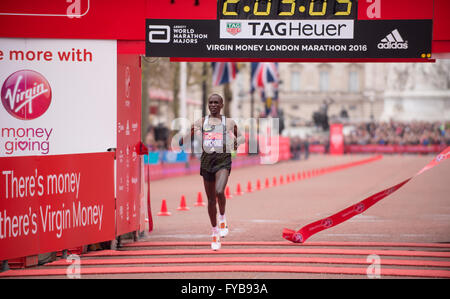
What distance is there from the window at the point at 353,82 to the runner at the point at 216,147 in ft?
333

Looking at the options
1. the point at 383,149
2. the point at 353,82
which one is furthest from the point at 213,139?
the point at 353,82

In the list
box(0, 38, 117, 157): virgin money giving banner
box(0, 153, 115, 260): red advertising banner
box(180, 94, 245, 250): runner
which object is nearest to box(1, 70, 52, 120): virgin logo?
box(0, 38, 117, 157): virgin money giving banner

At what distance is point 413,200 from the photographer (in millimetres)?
21828

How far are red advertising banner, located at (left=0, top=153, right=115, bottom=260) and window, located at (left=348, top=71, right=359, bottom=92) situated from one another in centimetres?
10148

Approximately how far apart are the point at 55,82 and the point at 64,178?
162 centimetres

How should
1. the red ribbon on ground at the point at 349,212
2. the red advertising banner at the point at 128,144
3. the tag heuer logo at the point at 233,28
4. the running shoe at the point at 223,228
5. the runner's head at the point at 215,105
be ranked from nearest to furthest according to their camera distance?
the runner's head at the point at 215,105 → the red ribbon on ground at the point at 349,212 → the tag heuer logo at the point at 233,28 → the running shoe at the point at 223,228 → the red advertising banner at the point at 128,144

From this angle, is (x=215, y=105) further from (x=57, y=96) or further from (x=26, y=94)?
(x=26, y=94)

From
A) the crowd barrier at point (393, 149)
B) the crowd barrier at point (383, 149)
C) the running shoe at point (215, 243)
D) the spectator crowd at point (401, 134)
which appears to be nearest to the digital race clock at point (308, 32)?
the running shoe at point (215, 243)

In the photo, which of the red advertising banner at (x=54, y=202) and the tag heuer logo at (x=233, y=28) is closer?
the red advertising banner at (x=54, y=202)

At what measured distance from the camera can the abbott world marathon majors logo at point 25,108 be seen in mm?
11547

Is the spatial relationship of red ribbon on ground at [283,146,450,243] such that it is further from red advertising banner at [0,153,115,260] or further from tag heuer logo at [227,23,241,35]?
tag heuer logo at [227,23,241,35]

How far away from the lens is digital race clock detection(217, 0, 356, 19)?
1182 cm

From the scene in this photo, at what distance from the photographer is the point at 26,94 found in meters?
11.7

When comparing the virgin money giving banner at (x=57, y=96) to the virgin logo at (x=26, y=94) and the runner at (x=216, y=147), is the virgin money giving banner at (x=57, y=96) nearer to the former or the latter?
the virgin logo at (x=26, y=94)
